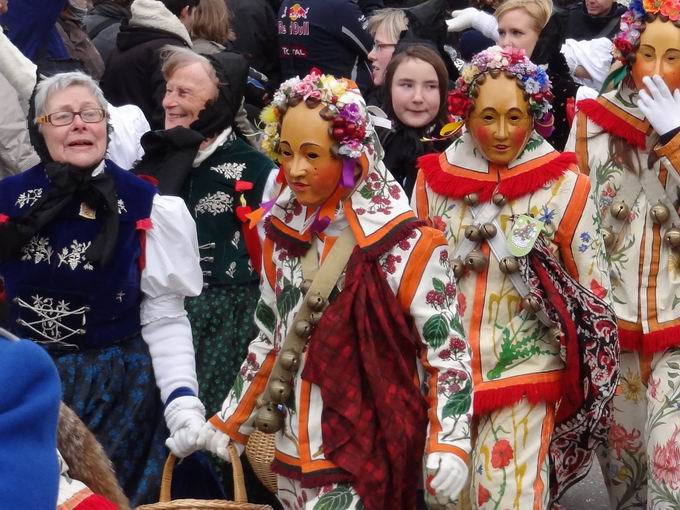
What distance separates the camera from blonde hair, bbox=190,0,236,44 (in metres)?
7.55

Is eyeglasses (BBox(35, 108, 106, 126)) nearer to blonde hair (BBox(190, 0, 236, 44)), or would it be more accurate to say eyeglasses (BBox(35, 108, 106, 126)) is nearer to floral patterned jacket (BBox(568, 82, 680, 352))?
floral patterned jacket (BBox(568, 82, 680, 352))

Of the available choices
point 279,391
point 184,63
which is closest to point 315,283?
point 279,391

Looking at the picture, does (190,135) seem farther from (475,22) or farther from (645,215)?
(475,22)

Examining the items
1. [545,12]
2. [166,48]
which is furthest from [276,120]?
[545,12]

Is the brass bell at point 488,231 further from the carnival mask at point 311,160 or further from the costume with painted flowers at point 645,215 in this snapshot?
the carnival mask at point 311,160

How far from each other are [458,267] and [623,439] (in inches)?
47.6

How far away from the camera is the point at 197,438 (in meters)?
4.84

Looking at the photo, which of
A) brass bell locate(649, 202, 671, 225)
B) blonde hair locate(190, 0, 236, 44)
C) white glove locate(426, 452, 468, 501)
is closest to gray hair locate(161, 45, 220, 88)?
blonde hair locate(190, 0, 236, 44)

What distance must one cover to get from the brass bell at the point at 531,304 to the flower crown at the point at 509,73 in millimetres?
695

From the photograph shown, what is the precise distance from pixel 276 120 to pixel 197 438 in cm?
106

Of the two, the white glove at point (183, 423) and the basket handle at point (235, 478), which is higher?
the white glove at point (183, 423)

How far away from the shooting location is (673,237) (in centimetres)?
564

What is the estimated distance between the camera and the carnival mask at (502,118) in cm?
530

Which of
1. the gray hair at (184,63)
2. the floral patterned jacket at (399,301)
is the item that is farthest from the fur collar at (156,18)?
the floral patterned jacket at (399,301)
